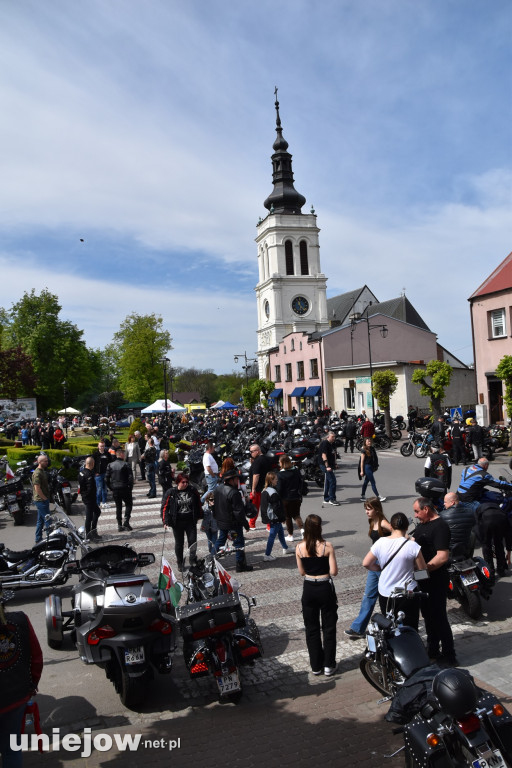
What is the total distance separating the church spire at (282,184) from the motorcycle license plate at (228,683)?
2935 inches

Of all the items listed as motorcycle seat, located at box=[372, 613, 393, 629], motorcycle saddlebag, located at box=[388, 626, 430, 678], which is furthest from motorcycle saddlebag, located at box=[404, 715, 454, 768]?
motorcycle seat, located at box=[372, 613, 393, 629]

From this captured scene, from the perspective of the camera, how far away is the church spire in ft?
247

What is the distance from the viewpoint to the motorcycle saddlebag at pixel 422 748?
3045 mm

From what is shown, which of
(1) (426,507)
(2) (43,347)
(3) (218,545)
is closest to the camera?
(1) (426,507)

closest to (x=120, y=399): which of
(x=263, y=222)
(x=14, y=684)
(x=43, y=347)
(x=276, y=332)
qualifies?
(x=43, y=347)

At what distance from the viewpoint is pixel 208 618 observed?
15.2ft

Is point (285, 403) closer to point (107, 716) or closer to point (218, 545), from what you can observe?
point (218, 545)

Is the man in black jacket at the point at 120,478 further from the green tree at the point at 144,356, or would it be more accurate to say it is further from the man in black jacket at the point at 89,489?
the green tree at the point at 144,356

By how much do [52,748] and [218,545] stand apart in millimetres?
4252

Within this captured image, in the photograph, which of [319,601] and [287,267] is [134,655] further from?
[287,267]

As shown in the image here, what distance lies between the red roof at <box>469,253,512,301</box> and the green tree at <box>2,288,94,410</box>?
140ft

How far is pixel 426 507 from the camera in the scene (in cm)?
553

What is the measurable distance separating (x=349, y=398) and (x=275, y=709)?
125 ft

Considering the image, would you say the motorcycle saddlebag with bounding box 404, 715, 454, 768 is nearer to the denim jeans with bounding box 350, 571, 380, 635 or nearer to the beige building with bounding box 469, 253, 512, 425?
the denim jeans with bounding box 350, 571, 380, 635
